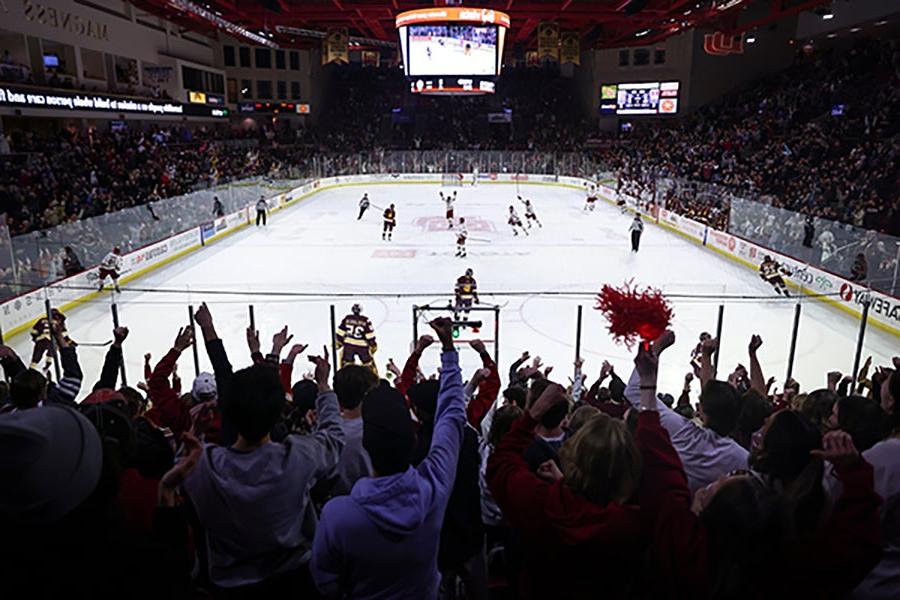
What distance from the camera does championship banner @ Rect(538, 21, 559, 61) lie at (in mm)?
24312

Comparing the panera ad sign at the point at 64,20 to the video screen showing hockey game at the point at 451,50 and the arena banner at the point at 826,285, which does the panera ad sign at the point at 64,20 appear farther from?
the arena banner at the point at 826,285

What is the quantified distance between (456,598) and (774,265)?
39.8ft

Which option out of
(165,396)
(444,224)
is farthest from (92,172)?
(165,396)

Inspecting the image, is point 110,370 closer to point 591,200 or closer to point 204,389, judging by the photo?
point 204,389

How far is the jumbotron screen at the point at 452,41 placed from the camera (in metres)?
22.8

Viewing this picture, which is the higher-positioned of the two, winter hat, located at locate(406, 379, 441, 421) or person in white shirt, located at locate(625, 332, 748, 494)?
winter hat, located at locate(406, 379, 441, 421)

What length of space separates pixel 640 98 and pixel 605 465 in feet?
125

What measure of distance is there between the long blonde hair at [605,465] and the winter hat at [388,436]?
474 mm

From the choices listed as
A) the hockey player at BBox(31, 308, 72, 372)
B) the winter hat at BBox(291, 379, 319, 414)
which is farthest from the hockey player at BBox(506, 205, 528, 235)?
the winter hat at BBox(291, 379, 319, 414)

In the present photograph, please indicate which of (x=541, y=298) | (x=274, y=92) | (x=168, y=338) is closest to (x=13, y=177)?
(x=168, y=338)

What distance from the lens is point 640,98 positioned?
3662cm

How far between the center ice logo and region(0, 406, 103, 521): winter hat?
1995 cm

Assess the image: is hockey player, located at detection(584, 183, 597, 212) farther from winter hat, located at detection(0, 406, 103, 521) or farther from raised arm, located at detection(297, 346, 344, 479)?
winter hat, located at detection(0, 406, 103, 521)

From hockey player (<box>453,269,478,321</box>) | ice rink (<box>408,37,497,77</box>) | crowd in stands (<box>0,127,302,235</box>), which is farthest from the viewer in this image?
ice rink (<box>408,37,497,77</box>)
